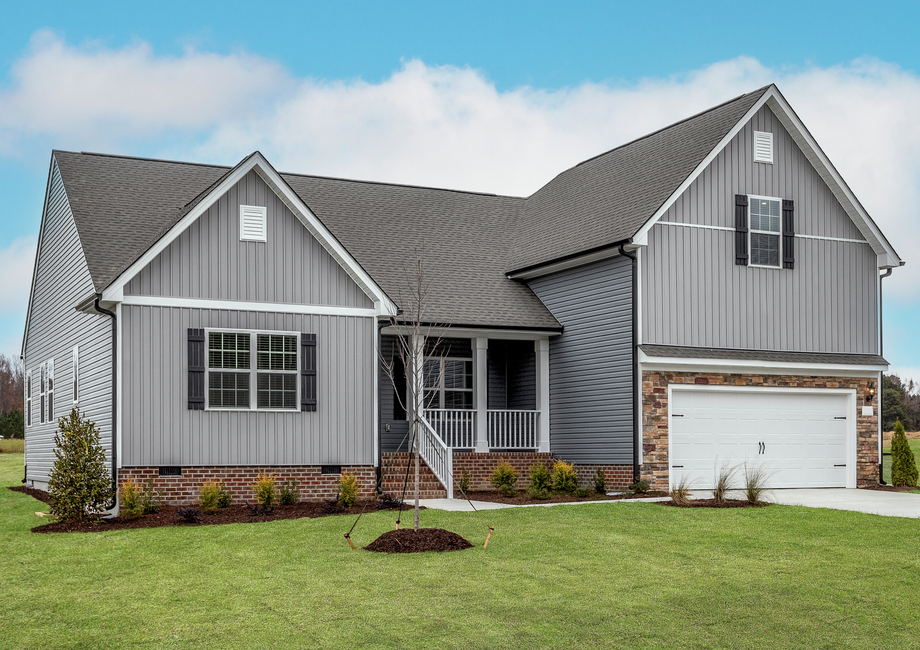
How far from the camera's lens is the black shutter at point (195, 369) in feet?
56.9

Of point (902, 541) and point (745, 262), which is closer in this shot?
point (902, 541)

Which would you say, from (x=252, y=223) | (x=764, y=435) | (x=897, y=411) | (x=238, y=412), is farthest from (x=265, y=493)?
(x=897, y=411)

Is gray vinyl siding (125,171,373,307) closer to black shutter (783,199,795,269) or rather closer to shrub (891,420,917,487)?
black shutter (783,199,795,269)

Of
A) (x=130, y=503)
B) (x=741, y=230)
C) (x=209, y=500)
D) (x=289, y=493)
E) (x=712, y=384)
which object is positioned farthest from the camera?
(x=741, y=230)

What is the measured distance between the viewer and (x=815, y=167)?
21906 millimetres

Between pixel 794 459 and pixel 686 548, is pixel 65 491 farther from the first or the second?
pixel 794 459

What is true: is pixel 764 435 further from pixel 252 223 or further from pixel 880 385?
pixel 252 223

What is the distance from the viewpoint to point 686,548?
12.3 metres

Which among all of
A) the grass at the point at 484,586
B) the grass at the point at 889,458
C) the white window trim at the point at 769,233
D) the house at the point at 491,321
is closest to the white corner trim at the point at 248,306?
the house at the point at 491,321

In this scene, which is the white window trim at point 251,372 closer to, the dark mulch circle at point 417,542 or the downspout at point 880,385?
the dark mulch circle at point 417,542

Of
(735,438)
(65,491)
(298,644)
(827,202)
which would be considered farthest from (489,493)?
(298,644)

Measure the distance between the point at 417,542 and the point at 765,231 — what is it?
12.4 m

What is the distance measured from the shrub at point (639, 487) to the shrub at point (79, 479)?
30.1 feet

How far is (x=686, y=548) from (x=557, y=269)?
10451 millimetres
